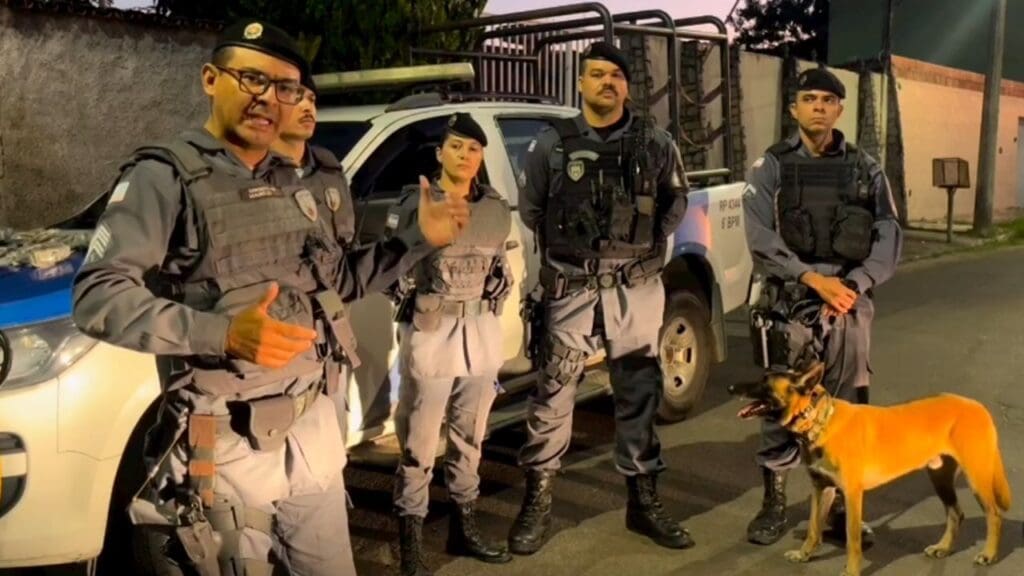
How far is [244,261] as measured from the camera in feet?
7.66

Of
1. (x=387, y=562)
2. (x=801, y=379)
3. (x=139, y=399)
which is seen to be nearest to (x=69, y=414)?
(x=139, y=399)

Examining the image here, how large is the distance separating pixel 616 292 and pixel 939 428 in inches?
51.8

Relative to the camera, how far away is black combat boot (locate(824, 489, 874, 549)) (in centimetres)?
421

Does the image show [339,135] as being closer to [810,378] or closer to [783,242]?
[783,242]

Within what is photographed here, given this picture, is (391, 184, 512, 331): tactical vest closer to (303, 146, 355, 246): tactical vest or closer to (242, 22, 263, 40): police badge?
(303, 146, 355, 246): tactical vest

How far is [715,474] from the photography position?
5090 millimetres

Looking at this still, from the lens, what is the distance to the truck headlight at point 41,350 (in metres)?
3.08

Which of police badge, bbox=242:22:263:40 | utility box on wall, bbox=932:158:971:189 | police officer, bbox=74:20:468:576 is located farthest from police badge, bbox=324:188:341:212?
utility box on wall, bbox=932:158:971:189

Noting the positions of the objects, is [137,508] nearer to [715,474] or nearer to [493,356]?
[493,356]

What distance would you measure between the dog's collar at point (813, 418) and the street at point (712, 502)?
597 millimetres

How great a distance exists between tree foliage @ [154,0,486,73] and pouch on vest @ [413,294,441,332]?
4277mm

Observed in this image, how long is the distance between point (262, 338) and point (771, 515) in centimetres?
279

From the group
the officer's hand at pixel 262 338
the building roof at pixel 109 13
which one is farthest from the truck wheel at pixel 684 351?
the building roof at pixel 109 13

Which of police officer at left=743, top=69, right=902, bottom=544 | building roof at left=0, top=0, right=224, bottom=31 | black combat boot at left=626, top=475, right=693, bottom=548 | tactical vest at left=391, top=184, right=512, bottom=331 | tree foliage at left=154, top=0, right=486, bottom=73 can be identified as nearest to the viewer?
tactical vest at left=391, top=184, right=512, bottom=331
